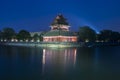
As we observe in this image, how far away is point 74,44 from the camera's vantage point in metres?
79.3

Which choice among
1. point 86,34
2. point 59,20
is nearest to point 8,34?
point 59,20

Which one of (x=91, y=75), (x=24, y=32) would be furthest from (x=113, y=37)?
(x=91, y=75)

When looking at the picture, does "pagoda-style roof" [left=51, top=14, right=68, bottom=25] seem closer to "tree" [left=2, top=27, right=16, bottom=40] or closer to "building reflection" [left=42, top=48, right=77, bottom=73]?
"tree" [left=2, top=27, right=16, bottom=40]

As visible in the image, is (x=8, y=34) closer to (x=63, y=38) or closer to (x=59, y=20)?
(x=59, y=20)

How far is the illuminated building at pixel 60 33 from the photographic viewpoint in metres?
86.5

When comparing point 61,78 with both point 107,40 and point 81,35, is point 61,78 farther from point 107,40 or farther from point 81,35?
point 107,40

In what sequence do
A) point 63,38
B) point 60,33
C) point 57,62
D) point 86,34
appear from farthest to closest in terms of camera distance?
point 86,34
point 60,33
point 63,38
point 57,62

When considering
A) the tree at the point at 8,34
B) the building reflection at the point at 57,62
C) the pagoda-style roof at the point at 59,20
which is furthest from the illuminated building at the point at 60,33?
the building reflection at the point at 57,62

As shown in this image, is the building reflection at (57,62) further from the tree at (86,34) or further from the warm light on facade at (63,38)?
the tree at (86,34)

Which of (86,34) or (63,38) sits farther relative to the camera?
(86,34)

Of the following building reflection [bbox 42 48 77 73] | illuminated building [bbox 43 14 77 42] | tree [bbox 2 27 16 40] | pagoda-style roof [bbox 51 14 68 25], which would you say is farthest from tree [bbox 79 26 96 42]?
building reflection [bbox 42 48 77 73]

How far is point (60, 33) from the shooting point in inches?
3435

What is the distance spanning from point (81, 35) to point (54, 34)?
33.0 feet

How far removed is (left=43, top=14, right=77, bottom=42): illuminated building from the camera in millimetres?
86481
